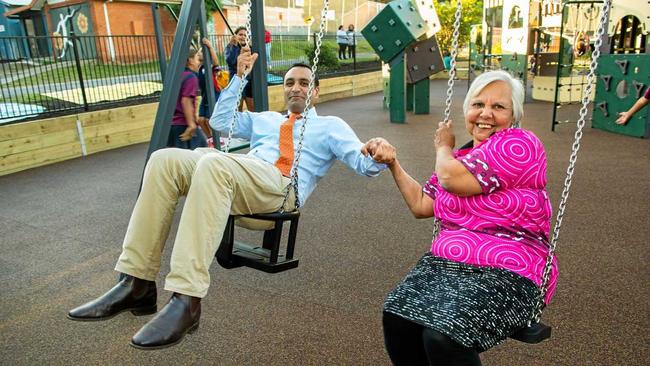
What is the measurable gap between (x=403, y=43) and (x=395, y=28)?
282mm

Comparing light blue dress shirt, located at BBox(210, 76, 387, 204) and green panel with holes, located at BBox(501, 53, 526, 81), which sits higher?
light blue dress shirt, located at BBox(210, 76, 387, 204)

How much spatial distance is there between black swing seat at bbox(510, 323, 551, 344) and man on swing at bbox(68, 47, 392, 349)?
80 centimetres

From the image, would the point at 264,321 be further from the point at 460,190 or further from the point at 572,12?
the point at 572,12

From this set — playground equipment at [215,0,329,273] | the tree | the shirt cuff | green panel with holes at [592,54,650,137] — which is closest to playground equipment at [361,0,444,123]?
green panel with holes at [592,54,650,137]

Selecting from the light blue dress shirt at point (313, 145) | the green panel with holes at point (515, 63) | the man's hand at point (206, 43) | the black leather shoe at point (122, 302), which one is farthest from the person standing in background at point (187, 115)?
the green panel with holes at point (515, 63)

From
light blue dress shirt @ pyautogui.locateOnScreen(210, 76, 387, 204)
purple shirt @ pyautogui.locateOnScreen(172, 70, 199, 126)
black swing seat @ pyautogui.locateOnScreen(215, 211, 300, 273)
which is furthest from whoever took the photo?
purple shirt @ pyautogui.locateOnScreen(172, 70, 199, 126)

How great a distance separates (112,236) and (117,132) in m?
4.04

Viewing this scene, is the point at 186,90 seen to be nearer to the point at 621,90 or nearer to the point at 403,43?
the point at 403,43

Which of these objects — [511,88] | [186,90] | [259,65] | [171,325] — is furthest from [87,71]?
[511,88]

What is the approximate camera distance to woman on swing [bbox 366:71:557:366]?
1.31 m

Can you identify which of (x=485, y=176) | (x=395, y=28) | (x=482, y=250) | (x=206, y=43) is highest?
(x=395, y=28)

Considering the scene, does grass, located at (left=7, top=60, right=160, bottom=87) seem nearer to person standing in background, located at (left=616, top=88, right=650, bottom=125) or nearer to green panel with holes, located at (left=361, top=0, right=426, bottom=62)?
green panel with holes, located at (left=361, top=0, right=426, bottom=62)

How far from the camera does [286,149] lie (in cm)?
237

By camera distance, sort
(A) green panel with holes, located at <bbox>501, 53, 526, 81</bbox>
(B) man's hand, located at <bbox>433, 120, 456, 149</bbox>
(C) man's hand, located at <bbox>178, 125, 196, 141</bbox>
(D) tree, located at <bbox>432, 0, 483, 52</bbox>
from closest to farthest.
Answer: (B) man's hand, located at <bbox>433, 120, 456, 149</bbox>
(C) man's hand, located at <bbox>178, 125, 196, 141</bbox>
(A) green panel with holes, located at <bbox>501, 53, 526, 81</bbox>
(D) tree, located at <bbox>432, 0, 483, 52</bbox>
